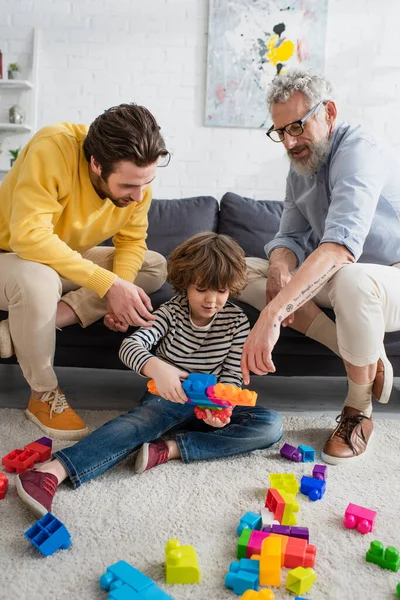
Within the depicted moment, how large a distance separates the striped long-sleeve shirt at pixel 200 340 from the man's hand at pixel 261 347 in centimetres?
12

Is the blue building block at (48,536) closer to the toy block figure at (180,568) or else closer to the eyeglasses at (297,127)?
the toy block figure at (180,568)

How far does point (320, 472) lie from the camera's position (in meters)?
1.53

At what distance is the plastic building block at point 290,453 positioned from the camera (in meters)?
1.64

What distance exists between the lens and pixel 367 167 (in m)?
1.72

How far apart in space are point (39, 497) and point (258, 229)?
158 cm

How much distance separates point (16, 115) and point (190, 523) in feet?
9.75

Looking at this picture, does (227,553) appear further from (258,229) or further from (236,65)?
(236,65)

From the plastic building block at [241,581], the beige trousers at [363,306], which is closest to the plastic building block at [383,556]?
the plastic building block at [241,581]

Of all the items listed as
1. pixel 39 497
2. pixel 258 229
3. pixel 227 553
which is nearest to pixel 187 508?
pixel 227 553

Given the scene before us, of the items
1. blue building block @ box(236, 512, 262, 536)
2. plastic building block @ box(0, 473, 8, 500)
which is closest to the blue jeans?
plastic building block @ box(0, 473, 8, 500)

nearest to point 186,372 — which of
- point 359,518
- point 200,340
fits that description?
point 200,340

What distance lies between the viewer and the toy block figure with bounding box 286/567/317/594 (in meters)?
1.06

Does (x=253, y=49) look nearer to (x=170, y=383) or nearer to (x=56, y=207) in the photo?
(x=56, y=207)

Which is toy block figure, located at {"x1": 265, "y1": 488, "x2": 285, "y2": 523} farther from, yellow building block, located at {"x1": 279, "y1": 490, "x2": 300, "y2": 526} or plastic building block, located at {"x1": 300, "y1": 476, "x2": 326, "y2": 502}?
plastic building block, located at {"x1": 300, "y1": 476, "x2": 326, "y2": 502}
